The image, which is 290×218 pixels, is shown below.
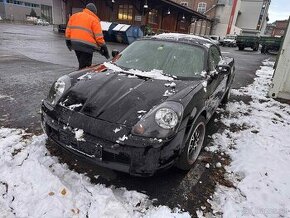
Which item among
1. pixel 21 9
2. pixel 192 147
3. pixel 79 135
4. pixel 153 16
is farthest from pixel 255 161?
pixel 21 9

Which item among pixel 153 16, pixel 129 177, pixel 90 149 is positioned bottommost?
pixel 129 177

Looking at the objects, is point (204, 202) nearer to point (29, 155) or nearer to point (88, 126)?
point (88, 126)

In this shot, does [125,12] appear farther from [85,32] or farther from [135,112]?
[135,112]

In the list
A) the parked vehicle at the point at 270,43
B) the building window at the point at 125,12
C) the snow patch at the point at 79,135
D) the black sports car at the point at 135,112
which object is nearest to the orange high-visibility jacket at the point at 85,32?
the black sports car at the point at 135,112

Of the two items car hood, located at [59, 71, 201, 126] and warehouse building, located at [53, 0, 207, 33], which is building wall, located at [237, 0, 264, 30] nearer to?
warehouse building, located at [53, 0, 207, 33]

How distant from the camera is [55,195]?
2.32m

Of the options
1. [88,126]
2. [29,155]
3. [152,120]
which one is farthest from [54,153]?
[152,120]

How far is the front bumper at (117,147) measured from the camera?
88.2 inches

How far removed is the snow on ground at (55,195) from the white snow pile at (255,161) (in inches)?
27.0

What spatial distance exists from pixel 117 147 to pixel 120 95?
0.68 m

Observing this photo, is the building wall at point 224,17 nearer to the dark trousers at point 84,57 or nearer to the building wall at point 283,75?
the building wall at point 283,75

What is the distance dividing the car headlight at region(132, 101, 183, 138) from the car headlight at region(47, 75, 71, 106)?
110cm

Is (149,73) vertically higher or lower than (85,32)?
lower

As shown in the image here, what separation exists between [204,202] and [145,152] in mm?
878
